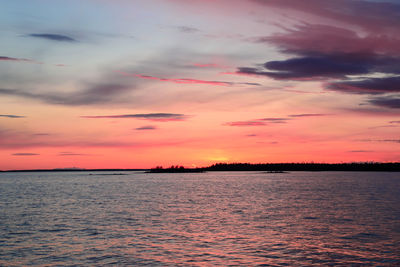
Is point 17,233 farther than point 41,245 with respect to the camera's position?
Yes

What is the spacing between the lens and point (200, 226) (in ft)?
134

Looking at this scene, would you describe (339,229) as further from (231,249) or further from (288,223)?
(231,249)

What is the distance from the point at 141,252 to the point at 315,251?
1295 centimetres

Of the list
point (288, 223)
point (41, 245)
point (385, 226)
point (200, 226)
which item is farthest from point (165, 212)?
point (385, 226)

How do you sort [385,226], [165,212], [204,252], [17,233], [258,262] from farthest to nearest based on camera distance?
[165,212] → [385,226] → [17,233] → [204,252] → [258,262]

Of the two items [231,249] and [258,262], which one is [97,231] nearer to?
[231,249]

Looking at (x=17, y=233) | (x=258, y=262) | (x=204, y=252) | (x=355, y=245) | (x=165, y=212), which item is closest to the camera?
(x=258, y=262)

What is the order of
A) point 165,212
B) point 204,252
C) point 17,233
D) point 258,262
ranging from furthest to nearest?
point 165,212, point 17,233, point 204,252, point 258,262

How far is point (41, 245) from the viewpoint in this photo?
3186cm

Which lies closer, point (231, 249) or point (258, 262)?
point (258, 262)

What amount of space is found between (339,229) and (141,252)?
20854 mm

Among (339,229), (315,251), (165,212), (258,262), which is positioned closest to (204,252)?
(258,262)

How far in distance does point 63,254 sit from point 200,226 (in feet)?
51.9

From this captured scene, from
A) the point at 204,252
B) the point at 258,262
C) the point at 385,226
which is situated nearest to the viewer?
the point at 258,262
